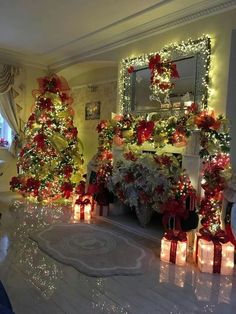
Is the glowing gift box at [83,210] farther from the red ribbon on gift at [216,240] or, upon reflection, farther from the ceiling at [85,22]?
the ceiling at [85,22]

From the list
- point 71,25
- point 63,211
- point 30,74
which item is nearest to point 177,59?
point 71,25

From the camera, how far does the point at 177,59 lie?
393 cm

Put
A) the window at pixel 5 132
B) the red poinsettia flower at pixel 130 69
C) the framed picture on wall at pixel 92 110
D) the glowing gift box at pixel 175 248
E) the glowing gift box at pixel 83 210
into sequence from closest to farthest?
1. the glowing gift box at pixel 175 248
2. the glowing gift box at pixel 83 210
3. the red poinsettia flower at pixel 130 69
4. the framed picture on wall at pixel 92 110
5. the window at pixel 5 132

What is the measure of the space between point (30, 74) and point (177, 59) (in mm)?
3612

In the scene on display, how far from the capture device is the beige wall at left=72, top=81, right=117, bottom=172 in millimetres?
5671

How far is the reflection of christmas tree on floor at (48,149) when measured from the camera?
5.10 m

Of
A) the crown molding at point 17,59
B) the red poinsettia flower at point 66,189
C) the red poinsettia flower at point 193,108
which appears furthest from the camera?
the crown molding at point 17,59

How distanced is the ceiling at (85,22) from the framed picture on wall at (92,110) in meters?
0.92

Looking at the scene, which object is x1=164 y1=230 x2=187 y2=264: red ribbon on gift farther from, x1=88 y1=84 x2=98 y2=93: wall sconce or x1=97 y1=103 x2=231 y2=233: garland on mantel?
x1=88 y1=84 x2=98 y2=93: wall sconce

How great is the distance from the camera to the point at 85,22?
4.13 m

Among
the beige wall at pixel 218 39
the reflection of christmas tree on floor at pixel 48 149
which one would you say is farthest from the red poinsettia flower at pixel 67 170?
the beige wall at pixel 218 39

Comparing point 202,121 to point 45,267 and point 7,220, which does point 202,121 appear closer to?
point 45,267

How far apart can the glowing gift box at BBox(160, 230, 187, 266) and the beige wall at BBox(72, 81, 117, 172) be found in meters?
3.26

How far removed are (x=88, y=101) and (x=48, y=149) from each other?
1.62 m
